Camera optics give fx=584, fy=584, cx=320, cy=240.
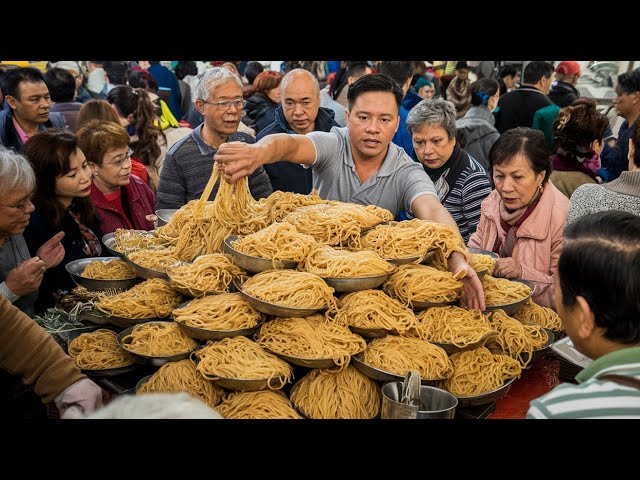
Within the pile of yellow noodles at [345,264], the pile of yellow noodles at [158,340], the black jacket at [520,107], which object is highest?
the black jacket at [520,107]

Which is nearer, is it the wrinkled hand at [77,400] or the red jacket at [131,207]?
the wrinkled hand at [77,400]

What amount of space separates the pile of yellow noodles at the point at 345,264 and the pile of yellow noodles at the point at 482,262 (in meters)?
0.57

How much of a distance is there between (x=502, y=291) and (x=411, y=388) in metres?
0.99

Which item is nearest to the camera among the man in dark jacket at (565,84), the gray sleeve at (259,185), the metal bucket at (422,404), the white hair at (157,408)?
the white hair at (157,408)

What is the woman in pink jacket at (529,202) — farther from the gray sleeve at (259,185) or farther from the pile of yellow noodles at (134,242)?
the pile of yellow noodles at (134,242)

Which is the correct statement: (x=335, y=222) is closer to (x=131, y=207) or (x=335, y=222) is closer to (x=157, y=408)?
(x=157, y=408)

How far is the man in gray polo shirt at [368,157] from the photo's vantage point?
11.3 feet

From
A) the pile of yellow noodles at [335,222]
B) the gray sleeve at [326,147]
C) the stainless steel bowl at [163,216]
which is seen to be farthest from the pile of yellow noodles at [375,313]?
the stainless steel bowl at [163,216]

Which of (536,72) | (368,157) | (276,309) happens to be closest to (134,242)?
(276,309)

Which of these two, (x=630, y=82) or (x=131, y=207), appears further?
(x=630, y=82)

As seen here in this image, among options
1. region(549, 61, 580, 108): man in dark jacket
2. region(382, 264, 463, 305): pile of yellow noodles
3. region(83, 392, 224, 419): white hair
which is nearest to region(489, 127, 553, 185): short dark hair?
region(382, 264, 463, 305): pile of yellow noodles

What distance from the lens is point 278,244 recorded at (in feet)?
8.72

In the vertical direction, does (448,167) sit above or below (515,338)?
above

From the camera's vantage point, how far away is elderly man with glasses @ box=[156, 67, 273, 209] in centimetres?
450
